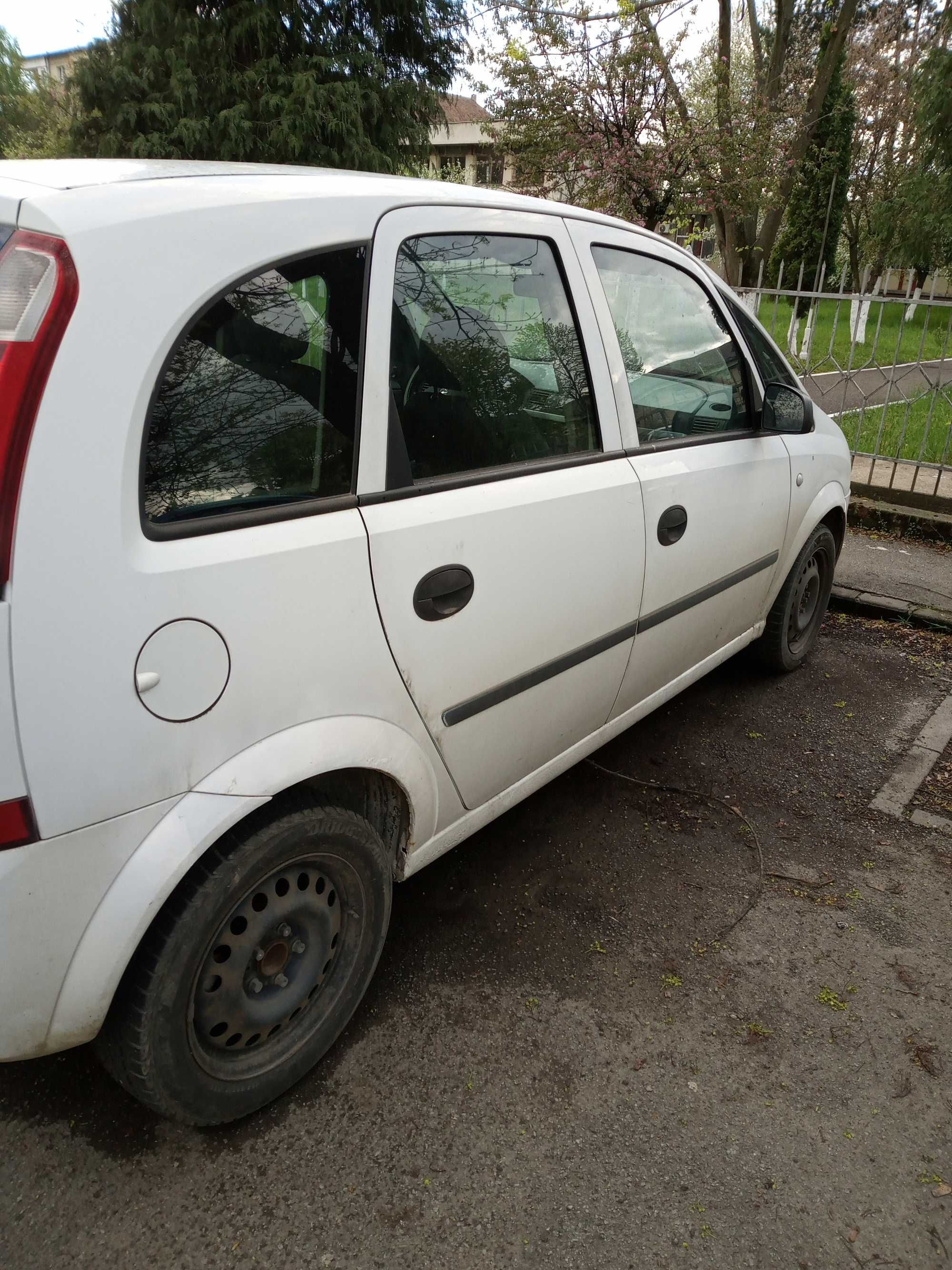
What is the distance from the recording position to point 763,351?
351 centimetres

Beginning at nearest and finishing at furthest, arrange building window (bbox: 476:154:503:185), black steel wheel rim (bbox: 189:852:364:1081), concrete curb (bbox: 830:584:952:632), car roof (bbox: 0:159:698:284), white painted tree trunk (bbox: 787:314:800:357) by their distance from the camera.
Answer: car roof (bbox: 0:159:698:284)
black steel wheel rim (bbox: 189:852:364:1081)
concrete curb (bbox: 830:584:952:632)
white painted tree trunk (bbox: 787:314:800:357)
building window (bbox: 476:154:503:185)

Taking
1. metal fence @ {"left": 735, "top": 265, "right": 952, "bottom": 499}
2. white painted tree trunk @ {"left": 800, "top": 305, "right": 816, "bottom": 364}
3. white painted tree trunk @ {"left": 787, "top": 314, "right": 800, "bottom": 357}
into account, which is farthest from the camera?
white painted tree trunk @ {"left": 787, "top": 314, "right": 800, "bottom": 357}

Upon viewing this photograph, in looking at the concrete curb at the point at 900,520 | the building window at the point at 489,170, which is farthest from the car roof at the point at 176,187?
the building window at the point at 489,170

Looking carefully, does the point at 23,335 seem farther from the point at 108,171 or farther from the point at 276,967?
the point at 276,967

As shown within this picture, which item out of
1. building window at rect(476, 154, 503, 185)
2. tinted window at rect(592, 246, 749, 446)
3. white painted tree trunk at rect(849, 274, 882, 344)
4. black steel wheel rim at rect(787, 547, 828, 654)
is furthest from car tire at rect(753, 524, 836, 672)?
building window at rect(476, 154, 503, 185)

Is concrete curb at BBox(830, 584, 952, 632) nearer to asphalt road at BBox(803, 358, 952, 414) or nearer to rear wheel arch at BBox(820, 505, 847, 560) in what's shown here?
rear wheel arch at BBox(820, 505, 847, 560)

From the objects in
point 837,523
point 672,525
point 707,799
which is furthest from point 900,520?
point 672,525

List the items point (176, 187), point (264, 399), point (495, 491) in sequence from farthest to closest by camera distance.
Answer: point (495, 491), point (264, 399), point (176, 187)

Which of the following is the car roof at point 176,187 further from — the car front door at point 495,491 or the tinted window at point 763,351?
the tinted window at point 763,351

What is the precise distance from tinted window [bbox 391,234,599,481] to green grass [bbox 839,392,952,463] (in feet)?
16.8

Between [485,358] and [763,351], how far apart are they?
1.81 m

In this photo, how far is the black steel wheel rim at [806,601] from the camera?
390cm

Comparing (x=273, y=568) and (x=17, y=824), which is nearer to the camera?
(x=17, y=824)

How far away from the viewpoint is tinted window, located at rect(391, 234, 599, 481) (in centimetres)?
193
